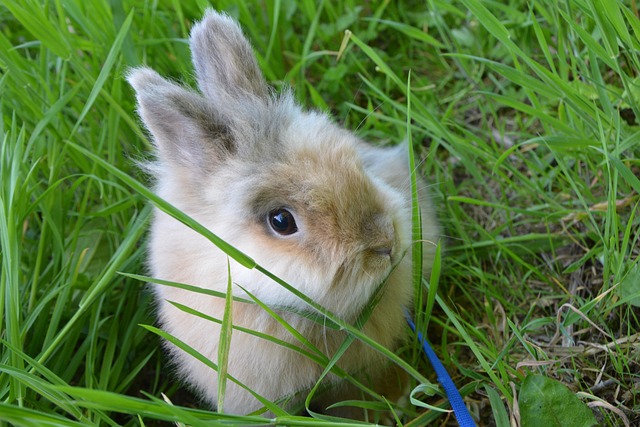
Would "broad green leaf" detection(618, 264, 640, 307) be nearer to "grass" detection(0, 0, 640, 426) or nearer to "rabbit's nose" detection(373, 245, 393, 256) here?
"grass" detection(0, 0, 640, 426)

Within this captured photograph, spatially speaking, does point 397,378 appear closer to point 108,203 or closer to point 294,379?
point 294,379

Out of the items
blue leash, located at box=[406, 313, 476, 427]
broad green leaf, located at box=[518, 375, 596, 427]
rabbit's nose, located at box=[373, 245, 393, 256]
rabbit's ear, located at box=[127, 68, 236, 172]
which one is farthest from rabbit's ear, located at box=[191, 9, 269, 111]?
broad green leaf, located at box=[518, 375, 596, 427]

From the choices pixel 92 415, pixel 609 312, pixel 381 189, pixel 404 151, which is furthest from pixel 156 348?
pixel 609 312

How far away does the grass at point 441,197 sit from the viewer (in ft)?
6.98

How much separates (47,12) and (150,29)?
536 millimetres

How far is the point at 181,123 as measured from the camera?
204cm

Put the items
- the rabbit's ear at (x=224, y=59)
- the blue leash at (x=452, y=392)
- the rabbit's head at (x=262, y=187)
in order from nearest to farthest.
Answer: the rabbit's head at (x=262, y=187)
the blue leash at (x=452, y=392)
the rabbit's ear at (x=224, y=59)

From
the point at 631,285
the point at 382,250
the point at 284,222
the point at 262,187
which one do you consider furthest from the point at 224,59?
the point at 631,285

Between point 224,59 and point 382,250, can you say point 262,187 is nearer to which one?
point 382,250

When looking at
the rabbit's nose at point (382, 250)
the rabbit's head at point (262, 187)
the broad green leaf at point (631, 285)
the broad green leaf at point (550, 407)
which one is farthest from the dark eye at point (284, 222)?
the broad green leaf at point (631, 285)

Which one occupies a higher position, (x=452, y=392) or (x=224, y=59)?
(x=224, y=59)

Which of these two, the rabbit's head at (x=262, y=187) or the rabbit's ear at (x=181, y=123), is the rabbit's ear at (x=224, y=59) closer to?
the rabbit's head at (x=262, y=187)

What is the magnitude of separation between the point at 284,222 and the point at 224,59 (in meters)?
0.66

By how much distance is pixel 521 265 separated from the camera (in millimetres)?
2711
